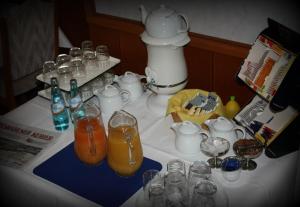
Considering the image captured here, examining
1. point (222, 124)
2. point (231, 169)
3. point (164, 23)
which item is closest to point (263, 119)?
point (222, 124)

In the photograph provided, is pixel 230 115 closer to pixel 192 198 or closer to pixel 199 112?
pixel 199 112

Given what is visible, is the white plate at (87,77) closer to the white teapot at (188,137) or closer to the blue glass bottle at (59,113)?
the blue glass bottle at (59,113)

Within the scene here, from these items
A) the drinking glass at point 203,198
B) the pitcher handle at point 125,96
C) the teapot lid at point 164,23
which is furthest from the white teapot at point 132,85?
the drinking glass at point 203,198

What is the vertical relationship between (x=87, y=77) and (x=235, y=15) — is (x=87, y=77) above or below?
below

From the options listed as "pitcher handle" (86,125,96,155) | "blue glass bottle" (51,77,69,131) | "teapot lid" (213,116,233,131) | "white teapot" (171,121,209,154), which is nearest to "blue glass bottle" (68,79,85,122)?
"blue glass bottle" (51,77,69,131)

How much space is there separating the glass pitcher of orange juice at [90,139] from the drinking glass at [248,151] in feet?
1.35

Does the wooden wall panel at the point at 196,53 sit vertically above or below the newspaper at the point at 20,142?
above

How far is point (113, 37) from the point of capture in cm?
209

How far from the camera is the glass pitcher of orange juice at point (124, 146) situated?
128cm

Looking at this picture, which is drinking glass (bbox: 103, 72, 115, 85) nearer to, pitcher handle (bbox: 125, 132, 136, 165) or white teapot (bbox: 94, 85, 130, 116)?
Answer: white teapot (bbox: 94, 85, 130, 116)

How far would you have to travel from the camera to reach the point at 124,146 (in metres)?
1.27

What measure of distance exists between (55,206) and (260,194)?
601 mm

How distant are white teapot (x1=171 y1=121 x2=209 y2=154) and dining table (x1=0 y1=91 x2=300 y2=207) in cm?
2

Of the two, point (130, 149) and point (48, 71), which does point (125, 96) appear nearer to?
point (48, 71)
